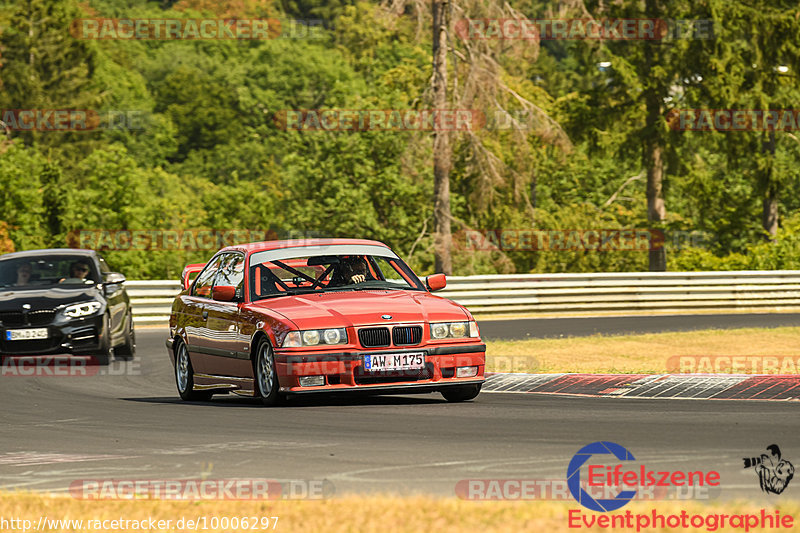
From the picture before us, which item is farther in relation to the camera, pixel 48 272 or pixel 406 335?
pixel 48 272

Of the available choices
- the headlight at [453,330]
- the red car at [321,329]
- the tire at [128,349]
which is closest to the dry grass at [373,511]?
the red car at [321,329]

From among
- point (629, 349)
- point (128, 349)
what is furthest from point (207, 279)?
point (629, 349)

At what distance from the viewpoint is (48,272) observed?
61.5 ft

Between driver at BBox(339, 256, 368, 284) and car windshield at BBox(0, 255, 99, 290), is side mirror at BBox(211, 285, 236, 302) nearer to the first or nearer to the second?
driver at BBox(339, 256, 368, 284)

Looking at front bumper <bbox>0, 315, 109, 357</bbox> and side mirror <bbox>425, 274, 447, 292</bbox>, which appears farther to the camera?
front bumper <bbox>0, 315, 109, 357</bbox>

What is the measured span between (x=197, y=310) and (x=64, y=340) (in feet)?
15.4

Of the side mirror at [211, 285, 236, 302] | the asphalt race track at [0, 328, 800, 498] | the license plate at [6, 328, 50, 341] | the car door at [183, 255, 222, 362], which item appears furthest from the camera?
the license plate at [6, 328, 50, 341]

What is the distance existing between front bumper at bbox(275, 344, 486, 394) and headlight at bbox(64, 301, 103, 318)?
7030mm

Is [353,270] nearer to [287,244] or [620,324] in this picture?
[287,244]

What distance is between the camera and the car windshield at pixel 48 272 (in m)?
18.2

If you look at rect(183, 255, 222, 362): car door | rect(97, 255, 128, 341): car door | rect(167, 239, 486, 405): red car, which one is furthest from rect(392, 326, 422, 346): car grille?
rect(97, 255, 128, 341): car door

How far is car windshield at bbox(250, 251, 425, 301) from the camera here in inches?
488

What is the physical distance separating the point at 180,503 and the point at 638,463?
8.53ft

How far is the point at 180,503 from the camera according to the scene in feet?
22.4
